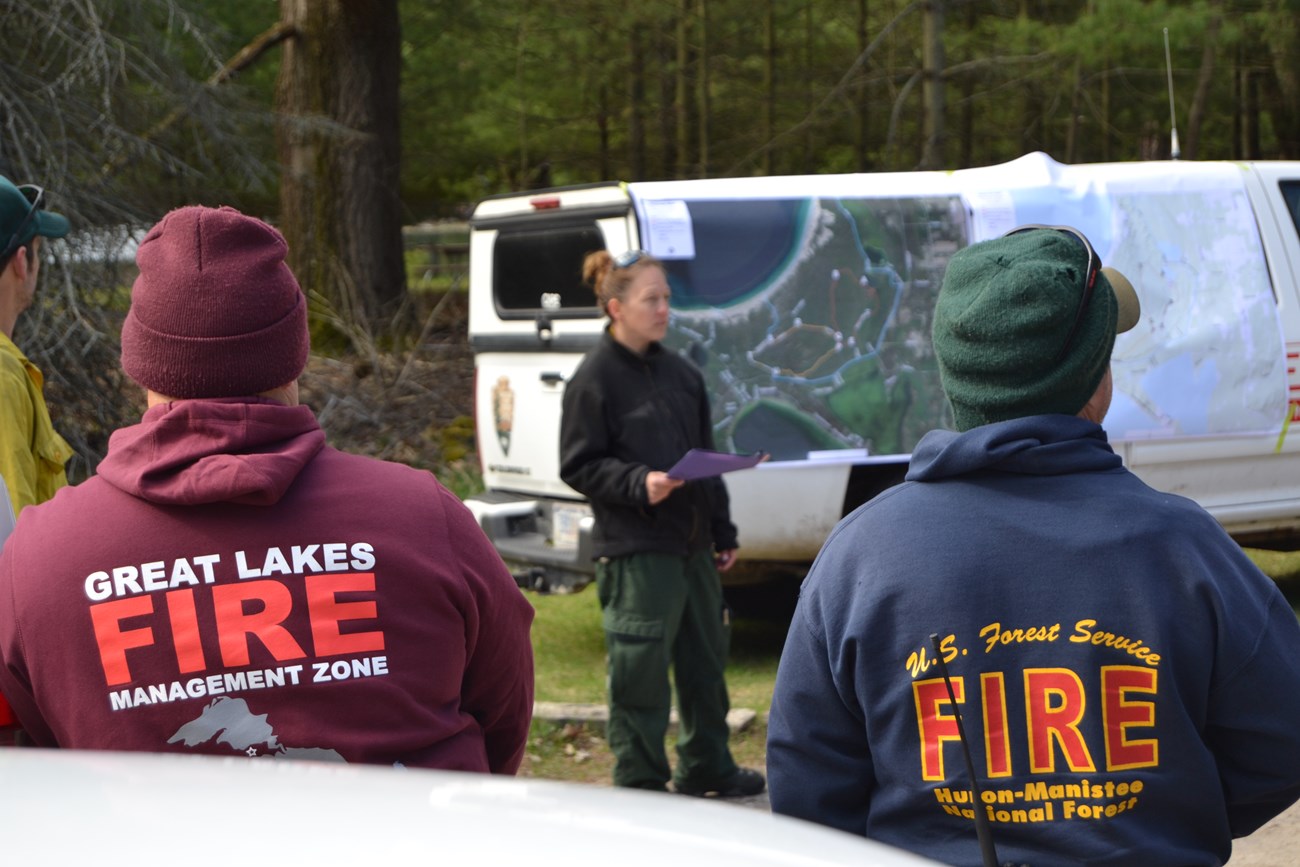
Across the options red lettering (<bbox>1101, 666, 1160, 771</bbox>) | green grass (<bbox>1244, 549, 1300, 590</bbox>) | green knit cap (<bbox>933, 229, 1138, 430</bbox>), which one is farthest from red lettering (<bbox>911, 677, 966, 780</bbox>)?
green grass (<bbox>1244, 549, 1300, 590</bbox>)

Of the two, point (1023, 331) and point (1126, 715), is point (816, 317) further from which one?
point (1126, 715)

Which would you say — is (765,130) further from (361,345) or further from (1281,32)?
(361,345)

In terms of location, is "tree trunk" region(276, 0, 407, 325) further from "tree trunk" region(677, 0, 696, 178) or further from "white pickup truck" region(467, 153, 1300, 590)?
"tree trunk" region(677, 0, 696, 178)

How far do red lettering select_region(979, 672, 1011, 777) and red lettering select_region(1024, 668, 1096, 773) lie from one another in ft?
0.10

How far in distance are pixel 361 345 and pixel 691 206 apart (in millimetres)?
6495

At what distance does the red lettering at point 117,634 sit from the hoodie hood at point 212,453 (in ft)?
0.48

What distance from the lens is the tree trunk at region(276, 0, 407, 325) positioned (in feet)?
43.8

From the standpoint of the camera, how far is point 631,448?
5250 mm

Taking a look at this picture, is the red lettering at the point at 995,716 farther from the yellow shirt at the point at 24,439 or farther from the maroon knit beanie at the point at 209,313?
the yellow shirt at the point at 24,439

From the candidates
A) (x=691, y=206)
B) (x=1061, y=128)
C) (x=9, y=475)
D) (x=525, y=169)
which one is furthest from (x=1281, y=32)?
(x=9, y=475)

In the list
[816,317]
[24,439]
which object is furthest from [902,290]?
[24,439]

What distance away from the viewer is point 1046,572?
2000 mm

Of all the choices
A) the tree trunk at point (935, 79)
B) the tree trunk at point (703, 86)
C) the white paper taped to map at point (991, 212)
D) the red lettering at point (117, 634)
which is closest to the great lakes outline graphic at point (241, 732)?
the red lettering at point (117, 634)

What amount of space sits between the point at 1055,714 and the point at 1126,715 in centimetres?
9
